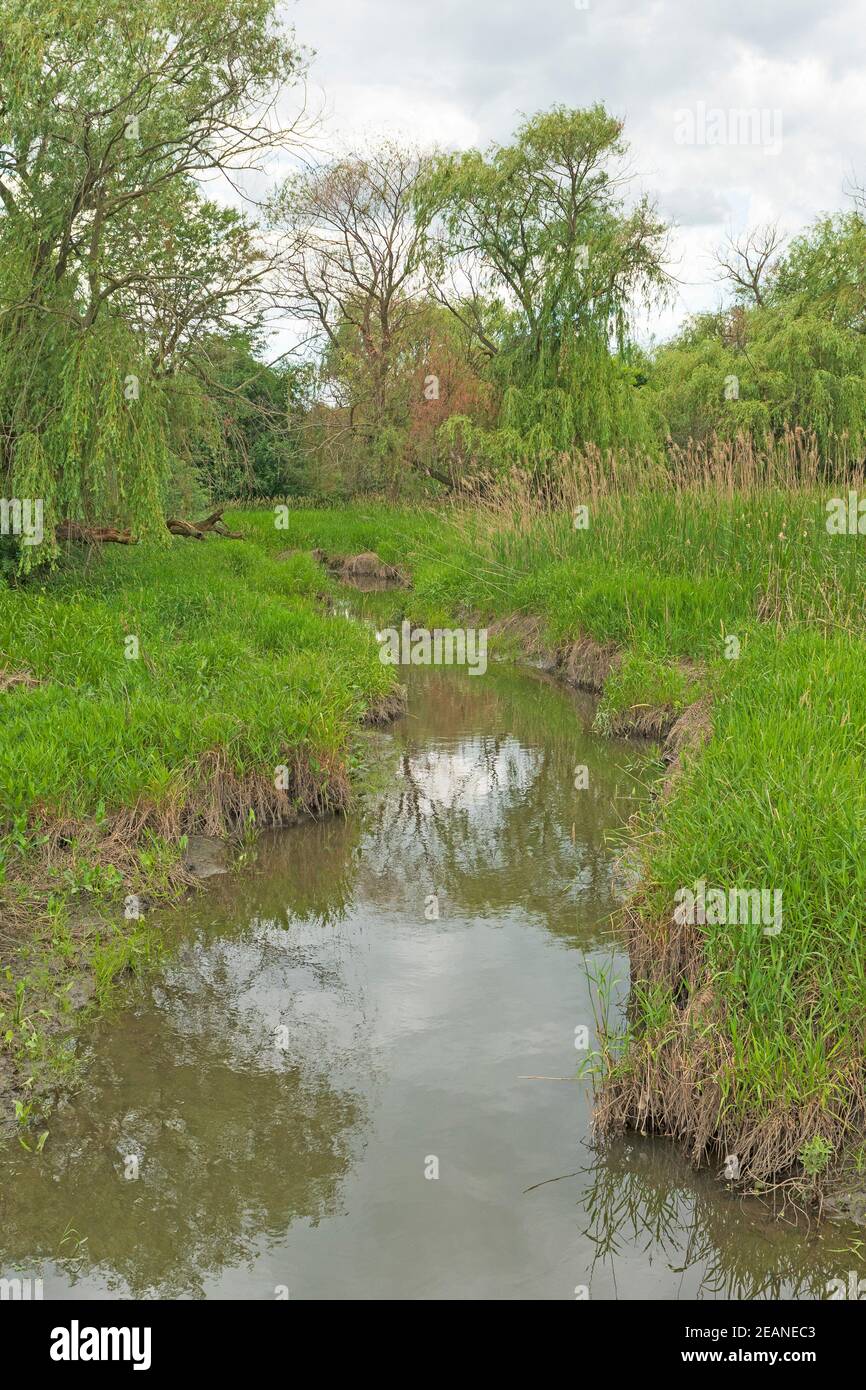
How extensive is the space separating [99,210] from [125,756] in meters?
6.22

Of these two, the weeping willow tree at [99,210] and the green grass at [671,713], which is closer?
the green grass at [671,713]

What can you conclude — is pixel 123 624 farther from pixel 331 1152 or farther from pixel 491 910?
pixel 331 1152

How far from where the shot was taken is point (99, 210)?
31.2 feet

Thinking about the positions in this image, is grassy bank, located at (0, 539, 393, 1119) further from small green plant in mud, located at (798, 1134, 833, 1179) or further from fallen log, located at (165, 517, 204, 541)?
fallen log, located at (165, 517, 204, 541)

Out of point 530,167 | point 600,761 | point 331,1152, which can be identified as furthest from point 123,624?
point 530,167

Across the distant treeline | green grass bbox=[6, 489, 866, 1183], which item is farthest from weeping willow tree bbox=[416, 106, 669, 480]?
green grass bbox=[6, 489, 866, 1183]

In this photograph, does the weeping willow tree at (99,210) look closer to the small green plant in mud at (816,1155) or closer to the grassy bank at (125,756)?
the grassy bank at (125,756)

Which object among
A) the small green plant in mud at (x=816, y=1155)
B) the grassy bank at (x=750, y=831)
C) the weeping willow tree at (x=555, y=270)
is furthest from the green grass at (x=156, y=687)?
the weeping willow tree at (x=555, y=270)

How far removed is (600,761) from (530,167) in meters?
15.5

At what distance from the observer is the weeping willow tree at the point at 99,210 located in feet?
28.7

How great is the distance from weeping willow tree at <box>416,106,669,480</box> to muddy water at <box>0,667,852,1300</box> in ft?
45.4

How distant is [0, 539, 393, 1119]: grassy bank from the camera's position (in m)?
4.44

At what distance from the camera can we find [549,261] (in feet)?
62.4

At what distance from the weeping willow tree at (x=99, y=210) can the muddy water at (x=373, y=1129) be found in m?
4.87
